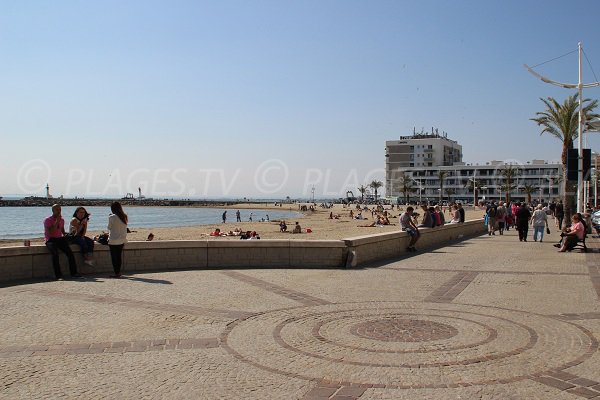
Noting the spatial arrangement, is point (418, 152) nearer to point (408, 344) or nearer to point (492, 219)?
point (492, 219)

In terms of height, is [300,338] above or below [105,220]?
above

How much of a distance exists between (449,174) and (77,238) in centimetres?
12249

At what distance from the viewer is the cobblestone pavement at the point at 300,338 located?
431 cm

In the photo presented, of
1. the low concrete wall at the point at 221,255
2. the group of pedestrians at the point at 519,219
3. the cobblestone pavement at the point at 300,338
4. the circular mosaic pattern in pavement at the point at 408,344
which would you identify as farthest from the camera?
the group of pedestrians at the point at 519,219

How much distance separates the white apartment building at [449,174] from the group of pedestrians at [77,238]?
109024 millimetres

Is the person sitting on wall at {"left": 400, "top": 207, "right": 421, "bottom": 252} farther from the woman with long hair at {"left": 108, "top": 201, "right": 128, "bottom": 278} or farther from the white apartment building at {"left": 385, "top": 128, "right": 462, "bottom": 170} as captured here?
the white apartment building at {"left": 385, "top": 128, "right": 462, "bottom": 170}

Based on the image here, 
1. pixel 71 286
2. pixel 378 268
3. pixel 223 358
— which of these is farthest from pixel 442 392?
pixel 378 268

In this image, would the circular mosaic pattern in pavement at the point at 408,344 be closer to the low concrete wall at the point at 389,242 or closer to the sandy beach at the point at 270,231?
the low concrete wall at the point at 389,242

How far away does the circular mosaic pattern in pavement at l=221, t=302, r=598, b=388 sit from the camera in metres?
4.63

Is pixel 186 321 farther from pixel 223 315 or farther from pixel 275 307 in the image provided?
pixel 275 307

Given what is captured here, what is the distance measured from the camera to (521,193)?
117 metres

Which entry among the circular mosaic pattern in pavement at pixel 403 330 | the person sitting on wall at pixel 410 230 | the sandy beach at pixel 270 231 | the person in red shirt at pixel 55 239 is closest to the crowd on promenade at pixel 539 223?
the person sitting on wall at pixel 410 230

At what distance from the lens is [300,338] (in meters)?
5.75

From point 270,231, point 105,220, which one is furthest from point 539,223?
point 105,220
